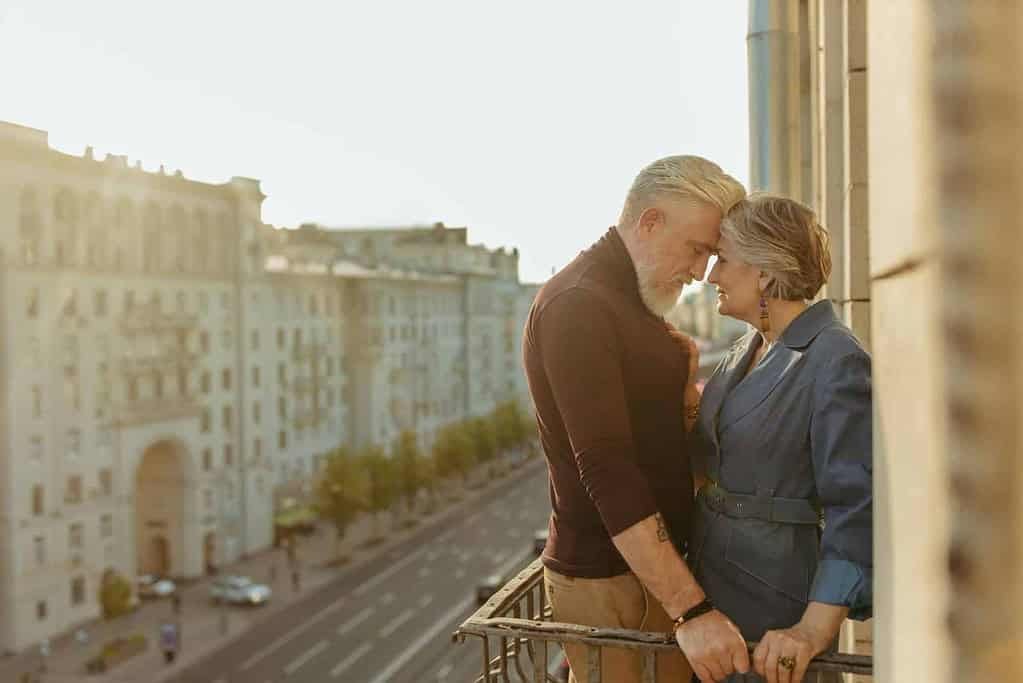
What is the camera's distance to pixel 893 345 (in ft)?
3.56

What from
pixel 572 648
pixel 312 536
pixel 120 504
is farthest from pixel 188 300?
pixel 572 648

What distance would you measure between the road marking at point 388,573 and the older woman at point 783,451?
35842 millimetres

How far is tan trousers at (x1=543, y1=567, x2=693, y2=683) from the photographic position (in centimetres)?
306

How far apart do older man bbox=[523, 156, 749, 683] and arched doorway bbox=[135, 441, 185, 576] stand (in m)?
37.6

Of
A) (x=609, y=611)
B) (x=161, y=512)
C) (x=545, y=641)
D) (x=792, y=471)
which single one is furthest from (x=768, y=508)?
(x=161, y=512)

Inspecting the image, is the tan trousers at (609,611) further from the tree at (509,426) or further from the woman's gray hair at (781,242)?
the tree at (509,426)

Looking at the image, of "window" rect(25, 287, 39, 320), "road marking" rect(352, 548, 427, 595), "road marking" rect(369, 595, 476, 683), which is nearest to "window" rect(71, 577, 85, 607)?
"window" rect(25, 287, 39, 320)

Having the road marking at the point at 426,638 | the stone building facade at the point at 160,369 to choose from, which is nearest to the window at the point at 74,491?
the stone building facade at the point at 160,369

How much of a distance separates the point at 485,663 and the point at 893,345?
7.26ft

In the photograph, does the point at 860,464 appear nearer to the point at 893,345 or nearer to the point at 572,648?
the point at 572,648

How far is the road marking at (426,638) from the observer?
27859mm

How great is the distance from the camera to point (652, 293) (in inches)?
124

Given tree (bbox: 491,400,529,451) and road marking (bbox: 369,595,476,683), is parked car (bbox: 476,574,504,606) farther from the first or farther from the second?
tree (bbox: 491,400,529,451)

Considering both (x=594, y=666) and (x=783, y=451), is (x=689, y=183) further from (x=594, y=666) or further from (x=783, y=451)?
(x=594, y=666)
